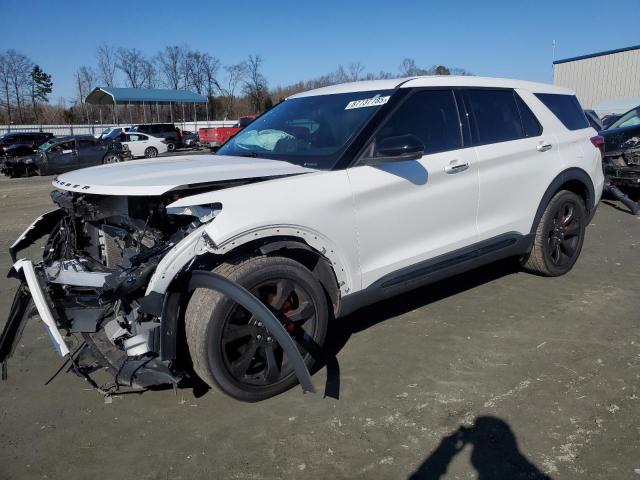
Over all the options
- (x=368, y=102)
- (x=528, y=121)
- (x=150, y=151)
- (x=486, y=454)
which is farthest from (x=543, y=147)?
(x=150, y=151)

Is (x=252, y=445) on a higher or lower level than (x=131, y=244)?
lower

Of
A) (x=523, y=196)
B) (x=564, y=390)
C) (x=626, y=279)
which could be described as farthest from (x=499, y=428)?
(x=626, y=279)

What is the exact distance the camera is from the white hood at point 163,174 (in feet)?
9.60

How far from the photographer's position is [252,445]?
2.79 metres

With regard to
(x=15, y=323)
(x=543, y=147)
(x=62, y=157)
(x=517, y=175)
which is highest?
(x=543, y=147)

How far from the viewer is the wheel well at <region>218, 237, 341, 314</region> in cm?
305

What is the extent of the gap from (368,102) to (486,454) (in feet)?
7.97

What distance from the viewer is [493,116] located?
14.6 ft

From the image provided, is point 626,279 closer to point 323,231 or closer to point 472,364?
point 472,364

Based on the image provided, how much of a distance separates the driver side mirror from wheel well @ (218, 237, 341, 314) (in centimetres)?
75

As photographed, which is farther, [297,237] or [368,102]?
[368,102]

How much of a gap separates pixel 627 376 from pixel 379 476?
1.87m

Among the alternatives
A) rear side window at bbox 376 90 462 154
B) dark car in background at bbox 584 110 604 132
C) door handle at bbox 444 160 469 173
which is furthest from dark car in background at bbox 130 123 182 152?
door handle at bbox 444 160 469 173

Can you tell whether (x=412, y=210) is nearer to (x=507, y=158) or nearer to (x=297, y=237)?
(x=297, y=237)
